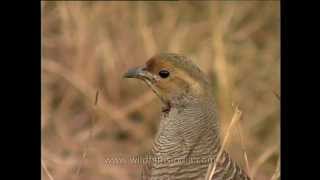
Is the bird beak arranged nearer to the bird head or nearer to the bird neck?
the bird head

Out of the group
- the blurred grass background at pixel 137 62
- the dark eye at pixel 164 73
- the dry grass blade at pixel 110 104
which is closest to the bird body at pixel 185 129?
the dark eye at pixel 164 73

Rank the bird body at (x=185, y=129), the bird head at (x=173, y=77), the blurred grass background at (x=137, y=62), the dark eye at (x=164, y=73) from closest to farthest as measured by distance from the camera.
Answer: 1. the bird body at (x=185, y=129)
2. the bird head at (x=173, y=77)
3. the dark eye at (x=164, y=73)
4. the blurred grass background at (x=137, y=62)

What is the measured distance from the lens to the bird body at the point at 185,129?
13.7ft

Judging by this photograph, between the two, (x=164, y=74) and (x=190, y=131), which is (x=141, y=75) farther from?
(x=190, y=131)

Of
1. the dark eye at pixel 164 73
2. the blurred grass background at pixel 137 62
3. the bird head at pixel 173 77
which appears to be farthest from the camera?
the blurred grass background at pixel 137 62

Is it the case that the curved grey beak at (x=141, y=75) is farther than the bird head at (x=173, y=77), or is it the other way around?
the curved grey beak at (x=141, y=75)

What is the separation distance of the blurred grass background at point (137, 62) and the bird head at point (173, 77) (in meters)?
2.24

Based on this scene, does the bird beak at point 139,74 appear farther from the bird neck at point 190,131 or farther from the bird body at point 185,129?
the bird neck at point 190,131

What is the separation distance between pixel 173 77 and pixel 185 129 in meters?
0.27
